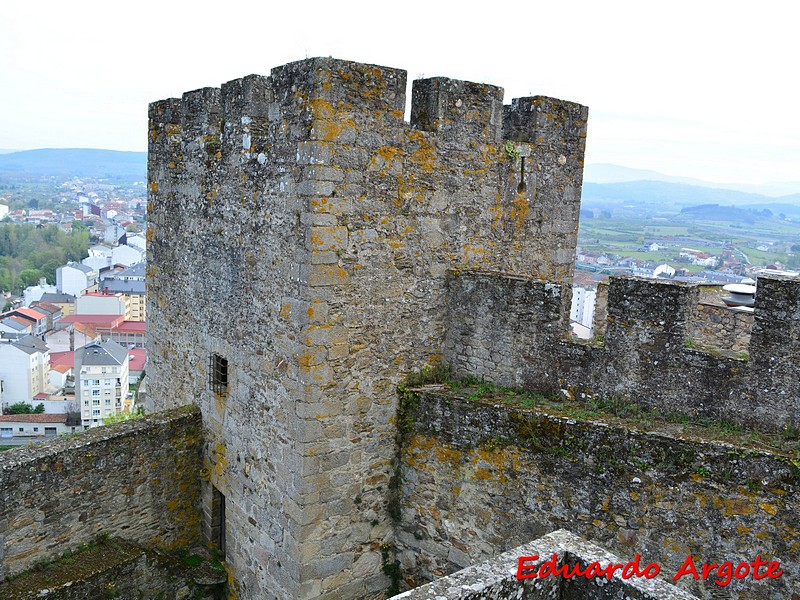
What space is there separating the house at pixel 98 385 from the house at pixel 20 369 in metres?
8.84

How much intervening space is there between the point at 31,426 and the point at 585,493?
228ft

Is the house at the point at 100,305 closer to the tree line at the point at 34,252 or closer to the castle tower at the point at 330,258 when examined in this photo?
the tree line at the point at 34,252

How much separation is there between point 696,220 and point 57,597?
197517 mm

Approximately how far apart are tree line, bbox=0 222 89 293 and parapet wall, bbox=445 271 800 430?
146 meters

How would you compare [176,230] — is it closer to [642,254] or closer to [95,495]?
[95,495]

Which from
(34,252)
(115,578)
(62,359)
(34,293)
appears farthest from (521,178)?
(34,252)

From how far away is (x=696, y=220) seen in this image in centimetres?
18500

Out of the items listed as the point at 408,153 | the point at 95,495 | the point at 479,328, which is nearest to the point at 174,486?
the point at 95,495

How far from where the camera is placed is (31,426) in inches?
2564

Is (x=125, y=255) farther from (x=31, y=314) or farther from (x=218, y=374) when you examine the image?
(x=218, y=374)

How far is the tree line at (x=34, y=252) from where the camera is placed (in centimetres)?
13900

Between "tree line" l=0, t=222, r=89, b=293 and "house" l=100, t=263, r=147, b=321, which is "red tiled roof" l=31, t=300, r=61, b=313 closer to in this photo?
"house" l=100, t=263, r=147, b=321

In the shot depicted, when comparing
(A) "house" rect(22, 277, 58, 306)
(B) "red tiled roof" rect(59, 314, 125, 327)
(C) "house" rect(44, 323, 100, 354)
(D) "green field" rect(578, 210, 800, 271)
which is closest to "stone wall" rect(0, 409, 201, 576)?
(D) "green field" rect(578, 210, 800, 271)

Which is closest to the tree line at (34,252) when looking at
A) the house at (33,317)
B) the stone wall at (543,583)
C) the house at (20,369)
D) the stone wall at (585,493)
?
the house at (33,317)
